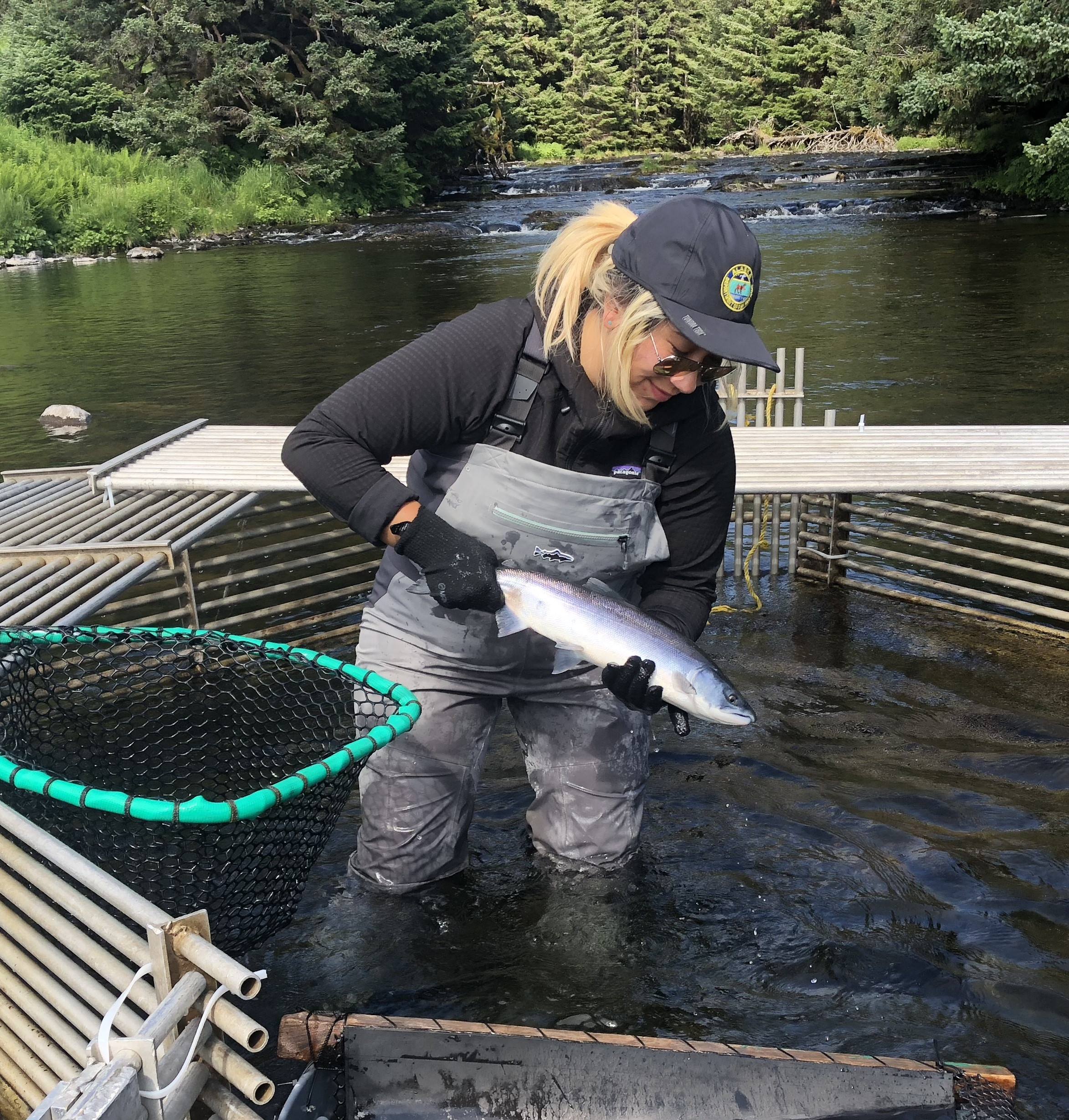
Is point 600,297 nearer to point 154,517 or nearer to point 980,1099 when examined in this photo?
point 980,1099

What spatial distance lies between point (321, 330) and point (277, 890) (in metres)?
15.2

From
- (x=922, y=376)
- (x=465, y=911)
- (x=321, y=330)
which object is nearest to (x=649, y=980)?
(x=465, y=911)

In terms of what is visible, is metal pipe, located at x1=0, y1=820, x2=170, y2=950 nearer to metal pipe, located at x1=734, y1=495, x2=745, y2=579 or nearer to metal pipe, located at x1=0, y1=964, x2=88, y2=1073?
metal pipe, located at x1=0, y1=964, x2=88, y2=1073

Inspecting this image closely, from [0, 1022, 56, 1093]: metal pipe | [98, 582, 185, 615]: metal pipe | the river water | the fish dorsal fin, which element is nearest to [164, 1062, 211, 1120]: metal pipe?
[0, 1022, 56, 1093]: metal pipe

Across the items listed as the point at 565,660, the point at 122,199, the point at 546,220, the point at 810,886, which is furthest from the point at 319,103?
the point at 565,660

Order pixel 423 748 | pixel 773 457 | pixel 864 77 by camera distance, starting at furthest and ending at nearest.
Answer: pixel 864 77
pixel 773 457
pixel 423 748

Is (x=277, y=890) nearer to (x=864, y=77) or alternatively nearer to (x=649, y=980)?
(x=649, y=980)

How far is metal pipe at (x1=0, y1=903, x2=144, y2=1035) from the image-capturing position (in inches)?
88.1

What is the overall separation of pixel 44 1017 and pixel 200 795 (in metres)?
0.60

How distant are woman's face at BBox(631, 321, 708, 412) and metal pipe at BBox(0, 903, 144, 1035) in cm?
188

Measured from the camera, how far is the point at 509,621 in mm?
3143

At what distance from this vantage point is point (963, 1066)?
9.02 ft

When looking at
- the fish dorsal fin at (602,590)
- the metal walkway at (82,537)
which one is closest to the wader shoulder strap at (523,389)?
the fish dorsal fin at (602,590)

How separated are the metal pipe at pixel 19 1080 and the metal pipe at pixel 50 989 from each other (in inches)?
5.7
